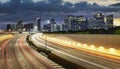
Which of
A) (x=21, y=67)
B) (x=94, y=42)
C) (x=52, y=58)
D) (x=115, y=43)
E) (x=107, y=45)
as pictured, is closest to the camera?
(x=21, y=67)

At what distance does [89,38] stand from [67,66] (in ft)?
225

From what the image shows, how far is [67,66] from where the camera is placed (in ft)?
176

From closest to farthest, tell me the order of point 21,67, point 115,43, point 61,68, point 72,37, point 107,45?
point 61,68
point 21,67
point 115,43
point 107,45
point 72,37

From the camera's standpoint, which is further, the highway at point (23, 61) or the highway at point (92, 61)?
the highway at point (23, 61)

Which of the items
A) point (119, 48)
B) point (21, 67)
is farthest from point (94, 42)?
point (21, 67)

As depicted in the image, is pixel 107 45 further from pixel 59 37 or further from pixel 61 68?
pixel 59 37

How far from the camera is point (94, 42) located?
118m

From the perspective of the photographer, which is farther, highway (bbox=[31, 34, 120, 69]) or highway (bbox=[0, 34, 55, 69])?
highway (bbox=[0, 34, 55, 69])

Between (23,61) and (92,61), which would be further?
(23,61)

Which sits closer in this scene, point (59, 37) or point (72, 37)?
point (72, 37)

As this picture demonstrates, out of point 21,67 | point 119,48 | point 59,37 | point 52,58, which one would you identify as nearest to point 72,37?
point 59,37

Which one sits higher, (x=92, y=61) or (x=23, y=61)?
(x=92, y=61)

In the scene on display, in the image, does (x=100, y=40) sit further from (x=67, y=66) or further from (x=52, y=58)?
(x=67, y=66)

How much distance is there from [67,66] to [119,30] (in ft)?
254
